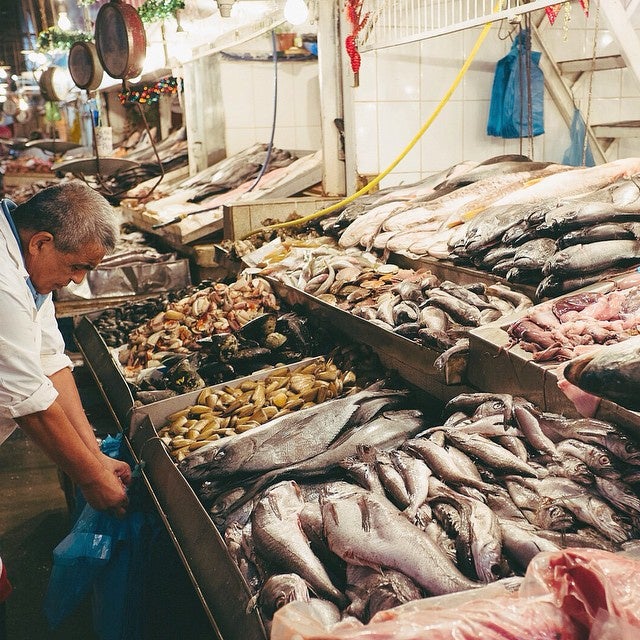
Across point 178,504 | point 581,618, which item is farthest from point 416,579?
point 178,504

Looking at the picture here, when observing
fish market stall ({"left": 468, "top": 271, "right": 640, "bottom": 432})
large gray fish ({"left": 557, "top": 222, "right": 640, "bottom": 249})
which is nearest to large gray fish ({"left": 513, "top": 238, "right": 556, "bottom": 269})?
large gray fish ({"left": 557, "top": 222, "right": 640, "bottom": 249})

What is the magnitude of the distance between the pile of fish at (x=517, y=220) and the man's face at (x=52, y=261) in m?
2.58

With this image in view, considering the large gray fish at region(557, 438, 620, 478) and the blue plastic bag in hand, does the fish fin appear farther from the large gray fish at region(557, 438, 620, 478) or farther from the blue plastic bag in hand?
the blue plastic bag in hand

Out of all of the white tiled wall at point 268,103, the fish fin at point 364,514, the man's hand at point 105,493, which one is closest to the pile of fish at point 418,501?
the fish fin at point 364,514

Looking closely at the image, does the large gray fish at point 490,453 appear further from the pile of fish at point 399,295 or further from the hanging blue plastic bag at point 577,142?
the hanging blue plastic bag at point 577,142

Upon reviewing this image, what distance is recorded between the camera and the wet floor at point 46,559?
3348 mm

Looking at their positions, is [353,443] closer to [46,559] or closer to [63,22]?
[46,559]

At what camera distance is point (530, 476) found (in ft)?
8.46

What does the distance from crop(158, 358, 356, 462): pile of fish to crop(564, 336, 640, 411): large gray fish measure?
2.07m

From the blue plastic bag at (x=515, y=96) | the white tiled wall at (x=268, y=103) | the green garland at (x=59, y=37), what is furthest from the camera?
the green garland at (x=59, y=37)

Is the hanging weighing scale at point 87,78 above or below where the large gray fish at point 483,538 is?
above

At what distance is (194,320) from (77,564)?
314 centimetres

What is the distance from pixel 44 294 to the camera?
327cm

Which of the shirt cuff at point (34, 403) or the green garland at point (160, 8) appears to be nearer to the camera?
the shirt cuff at point (34, 403)
